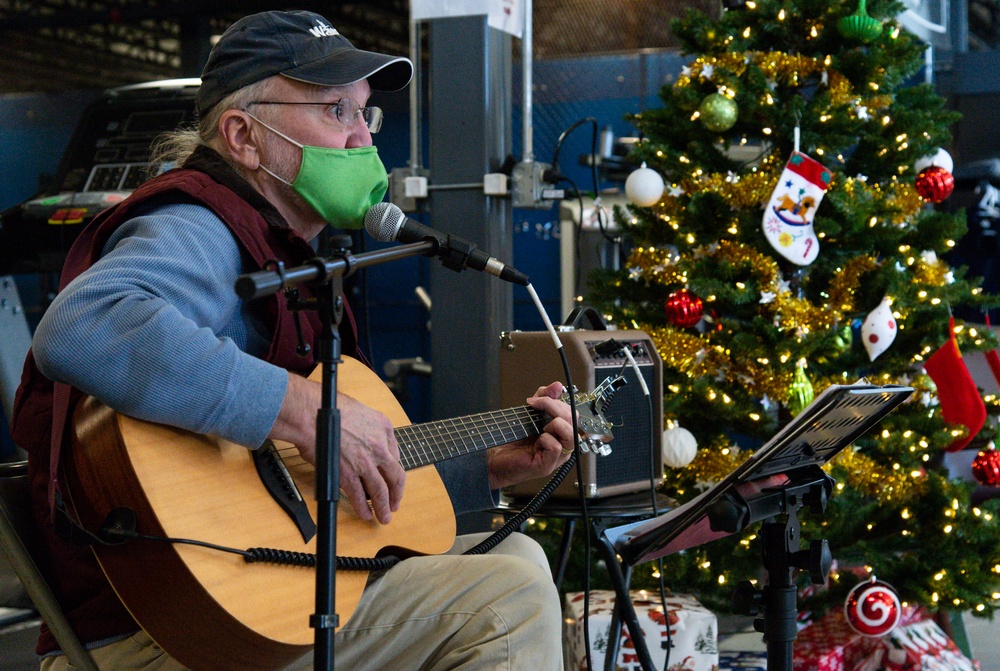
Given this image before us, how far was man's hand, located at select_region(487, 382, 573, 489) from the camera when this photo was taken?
6.21ft

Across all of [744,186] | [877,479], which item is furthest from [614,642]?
Answer: [744,186]

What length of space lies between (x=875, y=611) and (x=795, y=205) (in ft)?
3.81

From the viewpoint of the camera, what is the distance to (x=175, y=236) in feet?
4.67

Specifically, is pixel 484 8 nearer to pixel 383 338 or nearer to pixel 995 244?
pixel 995 244

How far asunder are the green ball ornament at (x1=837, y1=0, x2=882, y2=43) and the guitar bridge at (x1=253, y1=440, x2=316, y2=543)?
2312mm

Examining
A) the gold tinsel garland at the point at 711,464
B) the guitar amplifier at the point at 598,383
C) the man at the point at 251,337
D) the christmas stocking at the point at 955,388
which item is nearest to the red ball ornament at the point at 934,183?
the christmas stocking at the point at 955,388

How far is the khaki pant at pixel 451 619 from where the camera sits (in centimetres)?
146

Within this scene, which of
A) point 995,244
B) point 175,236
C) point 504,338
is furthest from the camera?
point 995,244

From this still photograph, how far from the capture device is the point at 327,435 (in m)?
1.23

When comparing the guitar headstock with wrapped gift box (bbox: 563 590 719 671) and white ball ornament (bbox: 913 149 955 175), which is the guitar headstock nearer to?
wrapped gift box (bbox: 563 590 719 671)

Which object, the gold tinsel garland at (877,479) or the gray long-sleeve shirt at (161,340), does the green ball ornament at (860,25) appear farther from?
the gray long-sleeve shirt at (161,340)

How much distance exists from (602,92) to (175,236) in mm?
5338

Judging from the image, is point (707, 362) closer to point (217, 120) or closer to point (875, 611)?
point (875, 611)

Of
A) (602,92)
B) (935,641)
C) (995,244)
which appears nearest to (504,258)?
(935,641)
